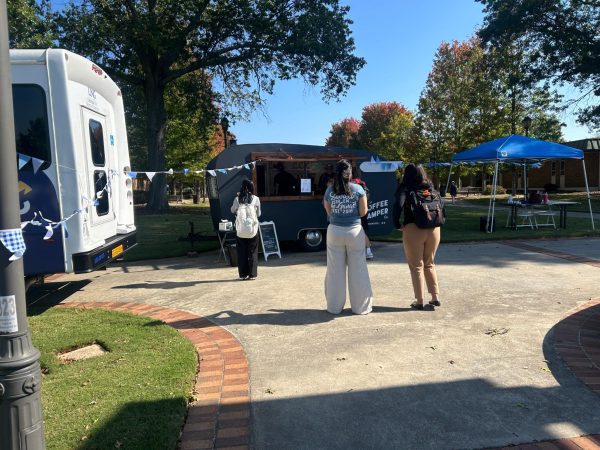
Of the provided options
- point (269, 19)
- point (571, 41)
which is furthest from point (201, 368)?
point (571, 41)

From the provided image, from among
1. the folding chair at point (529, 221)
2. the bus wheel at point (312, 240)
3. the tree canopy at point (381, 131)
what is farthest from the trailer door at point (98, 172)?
the tree canopy at point (381, 131)

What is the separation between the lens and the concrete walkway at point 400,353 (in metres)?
3.12

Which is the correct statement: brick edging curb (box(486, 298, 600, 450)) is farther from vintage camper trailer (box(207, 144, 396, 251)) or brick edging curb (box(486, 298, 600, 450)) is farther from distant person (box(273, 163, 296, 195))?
distant person (box(273, 163, 296, 195))

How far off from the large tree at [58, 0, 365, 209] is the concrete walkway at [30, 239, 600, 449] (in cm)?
1454

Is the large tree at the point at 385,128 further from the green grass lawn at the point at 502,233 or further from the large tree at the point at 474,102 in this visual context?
the green grass lawn at the point at 502,233

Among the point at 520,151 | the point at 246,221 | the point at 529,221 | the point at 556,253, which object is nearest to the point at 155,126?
the point at 520,151

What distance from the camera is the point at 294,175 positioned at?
10.2 meters

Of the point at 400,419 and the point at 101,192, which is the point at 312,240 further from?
the point at 400,419

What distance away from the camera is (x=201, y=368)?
415 cm

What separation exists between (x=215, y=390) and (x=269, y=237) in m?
6.27

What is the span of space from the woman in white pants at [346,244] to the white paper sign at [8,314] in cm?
366

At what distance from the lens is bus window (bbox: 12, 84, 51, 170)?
205 inches

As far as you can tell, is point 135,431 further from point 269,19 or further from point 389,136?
point 389,136

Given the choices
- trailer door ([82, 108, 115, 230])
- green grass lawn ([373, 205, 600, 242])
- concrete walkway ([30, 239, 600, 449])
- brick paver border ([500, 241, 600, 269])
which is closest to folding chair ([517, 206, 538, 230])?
green grass lawn ([373, 205, 600, 242])
